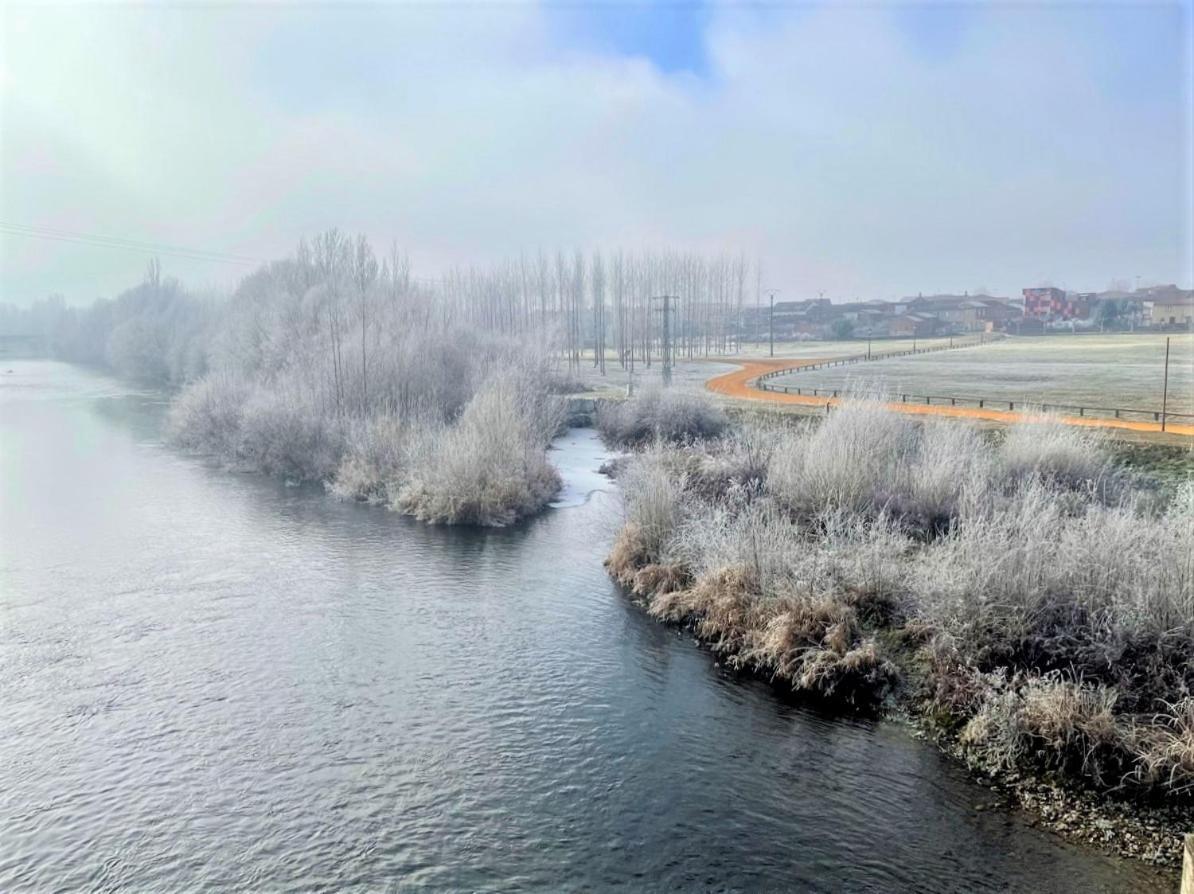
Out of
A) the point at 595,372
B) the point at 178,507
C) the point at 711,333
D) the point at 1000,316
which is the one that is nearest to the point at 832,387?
the point at 595,372

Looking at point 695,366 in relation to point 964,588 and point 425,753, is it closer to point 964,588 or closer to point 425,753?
point 964,588

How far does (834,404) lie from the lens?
29234mm

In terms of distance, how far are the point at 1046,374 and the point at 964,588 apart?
133 ft

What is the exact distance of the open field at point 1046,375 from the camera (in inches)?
1321

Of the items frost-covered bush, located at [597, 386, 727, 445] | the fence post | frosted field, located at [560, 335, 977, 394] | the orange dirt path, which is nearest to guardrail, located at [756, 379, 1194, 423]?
the orange dirt path

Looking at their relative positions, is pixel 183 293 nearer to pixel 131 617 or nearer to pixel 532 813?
pixel 131 617

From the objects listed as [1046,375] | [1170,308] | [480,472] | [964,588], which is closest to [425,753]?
[964,588]

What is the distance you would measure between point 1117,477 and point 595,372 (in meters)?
46.4

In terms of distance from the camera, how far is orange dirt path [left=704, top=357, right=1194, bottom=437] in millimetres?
23906

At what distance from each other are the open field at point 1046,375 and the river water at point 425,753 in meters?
17.1

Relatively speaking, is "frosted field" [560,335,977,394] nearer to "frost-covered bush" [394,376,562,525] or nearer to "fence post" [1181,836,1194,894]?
"frost-covered bush" [394,376,562,525]

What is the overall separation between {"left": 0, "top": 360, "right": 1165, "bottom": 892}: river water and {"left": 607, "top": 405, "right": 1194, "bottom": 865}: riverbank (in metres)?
0.64

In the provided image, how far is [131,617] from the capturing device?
14031 mm

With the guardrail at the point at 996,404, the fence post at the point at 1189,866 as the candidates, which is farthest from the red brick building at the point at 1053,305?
the fence post at the point at 1189,866
